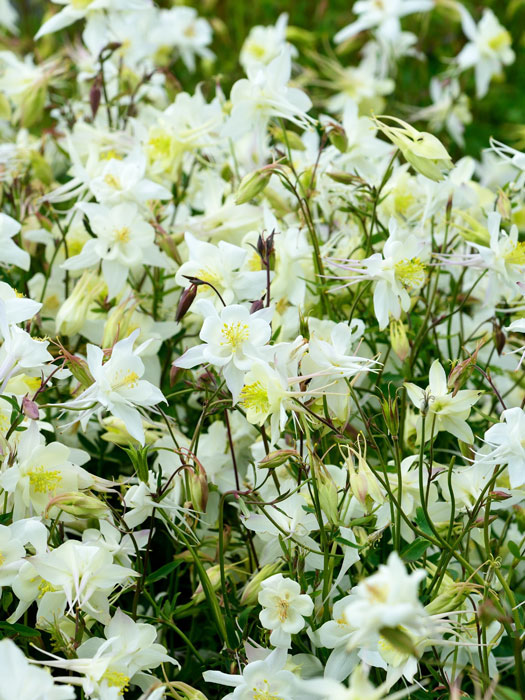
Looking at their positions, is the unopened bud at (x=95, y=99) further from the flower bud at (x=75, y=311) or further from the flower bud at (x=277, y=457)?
the flower bud at (x=277, y=457)

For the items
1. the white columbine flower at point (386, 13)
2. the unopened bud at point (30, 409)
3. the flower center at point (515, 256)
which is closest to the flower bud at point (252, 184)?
the flower center at point (515, 256)

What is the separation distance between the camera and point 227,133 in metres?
1.64

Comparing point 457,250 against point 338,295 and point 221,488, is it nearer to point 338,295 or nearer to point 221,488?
point 338,295

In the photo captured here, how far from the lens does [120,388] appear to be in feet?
3.98

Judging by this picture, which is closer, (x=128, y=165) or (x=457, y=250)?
(x=128, y=165)

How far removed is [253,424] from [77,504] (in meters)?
0.31

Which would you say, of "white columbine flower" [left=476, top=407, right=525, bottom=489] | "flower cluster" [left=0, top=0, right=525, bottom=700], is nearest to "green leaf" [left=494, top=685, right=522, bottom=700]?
"flower cluster" [left=0, top=0, right=525, bottom=700]

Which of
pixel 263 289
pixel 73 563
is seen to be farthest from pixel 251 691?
pixel 263 289

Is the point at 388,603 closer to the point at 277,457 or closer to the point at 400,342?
the point at 277,457

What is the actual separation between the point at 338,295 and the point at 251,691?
752mm

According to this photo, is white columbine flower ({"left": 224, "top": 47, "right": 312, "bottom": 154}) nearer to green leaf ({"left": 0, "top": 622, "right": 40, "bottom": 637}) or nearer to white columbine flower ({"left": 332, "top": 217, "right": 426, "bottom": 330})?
white columbine flower ({"left": 332, "top": 217, "right": 426, "bottom": 330})

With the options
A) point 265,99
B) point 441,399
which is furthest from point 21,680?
point 265,99

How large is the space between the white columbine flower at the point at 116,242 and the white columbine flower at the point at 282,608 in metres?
0.64

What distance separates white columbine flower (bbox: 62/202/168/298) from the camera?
156cm
